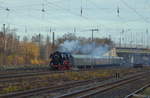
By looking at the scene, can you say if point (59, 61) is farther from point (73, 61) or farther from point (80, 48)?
point (80, 48)

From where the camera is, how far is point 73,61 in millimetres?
45844

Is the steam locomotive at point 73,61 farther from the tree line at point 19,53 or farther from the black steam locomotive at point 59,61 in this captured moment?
the tree line at point 19,53

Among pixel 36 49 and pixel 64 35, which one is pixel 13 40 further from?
pixel 64 35

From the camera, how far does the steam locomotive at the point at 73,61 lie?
136ft

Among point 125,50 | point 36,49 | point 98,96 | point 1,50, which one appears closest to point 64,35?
point 36,49

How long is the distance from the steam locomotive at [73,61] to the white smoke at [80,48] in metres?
3.73

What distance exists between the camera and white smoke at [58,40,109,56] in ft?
173

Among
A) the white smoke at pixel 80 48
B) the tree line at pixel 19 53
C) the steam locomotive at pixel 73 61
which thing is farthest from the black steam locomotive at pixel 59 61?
the tree line at pixel 19 53

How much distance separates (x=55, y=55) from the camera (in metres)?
41.7

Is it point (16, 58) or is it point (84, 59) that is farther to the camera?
point (16, 58)

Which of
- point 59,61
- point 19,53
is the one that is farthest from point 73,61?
point 19,53

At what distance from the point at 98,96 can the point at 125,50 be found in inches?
3803

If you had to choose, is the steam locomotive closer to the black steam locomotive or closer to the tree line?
the black steam locomotive

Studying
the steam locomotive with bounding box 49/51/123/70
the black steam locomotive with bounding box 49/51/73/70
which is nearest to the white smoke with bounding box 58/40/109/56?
the steam locomotive with bounding box 49/51/123/70
